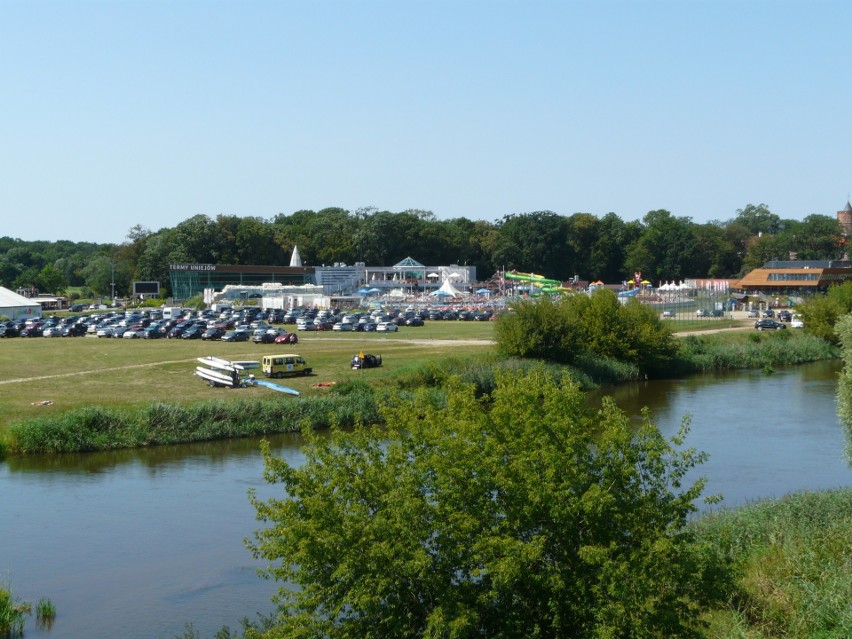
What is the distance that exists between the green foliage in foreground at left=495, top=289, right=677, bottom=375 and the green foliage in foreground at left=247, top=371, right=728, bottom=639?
37.5m

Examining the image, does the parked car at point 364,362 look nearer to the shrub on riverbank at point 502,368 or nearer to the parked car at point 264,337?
the shrub on riverbank at point 502,368

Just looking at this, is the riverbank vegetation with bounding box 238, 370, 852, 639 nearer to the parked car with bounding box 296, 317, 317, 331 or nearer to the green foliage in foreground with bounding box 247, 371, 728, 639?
the green foliage in foreground with bounding box 247, 371, 728, 639

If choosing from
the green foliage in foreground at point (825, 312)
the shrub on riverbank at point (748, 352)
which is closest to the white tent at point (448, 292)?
the green foliage in foreground at point (825, 312)

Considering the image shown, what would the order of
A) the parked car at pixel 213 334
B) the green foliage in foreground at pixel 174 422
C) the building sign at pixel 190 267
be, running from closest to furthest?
1. the green foliage in foreground at pixel 174 422
2. the parked car at pixel 213 334
3. the building sign at pixel 190 267

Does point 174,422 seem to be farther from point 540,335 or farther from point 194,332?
point 194,332

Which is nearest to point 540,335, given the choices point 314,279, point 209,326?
point 209,326

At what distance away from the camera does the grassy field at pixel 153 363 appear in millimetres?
43344

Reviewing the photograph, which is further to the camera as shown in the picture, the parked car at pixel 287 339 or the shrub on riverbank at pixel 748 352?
the parked car at pixel 287 339

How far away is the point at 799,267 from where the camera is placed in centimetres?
13262

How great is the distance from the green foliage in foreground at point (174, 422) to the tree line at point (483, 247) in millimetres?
106856

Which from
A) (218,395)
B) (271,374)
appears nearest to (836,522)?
(218,395)

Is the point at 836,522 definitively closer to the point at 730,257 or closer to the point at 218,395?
the point at 218,395

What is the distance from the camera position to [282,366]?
164ft

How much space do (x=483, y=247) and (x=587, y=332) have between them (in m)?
110
